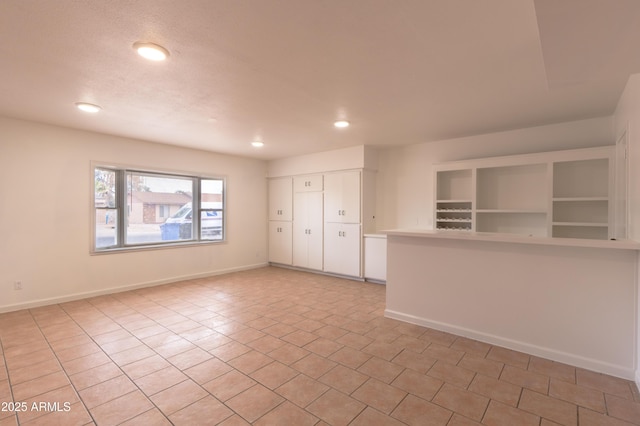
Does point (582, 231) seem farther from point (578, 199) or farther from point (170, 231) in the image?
point (170, 231)

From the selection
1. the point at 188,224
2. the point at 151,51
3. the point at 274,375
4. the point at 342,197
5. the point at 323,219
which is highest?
the point at 151,51

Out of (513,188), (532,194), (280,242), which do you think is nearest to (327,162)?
(280,242)

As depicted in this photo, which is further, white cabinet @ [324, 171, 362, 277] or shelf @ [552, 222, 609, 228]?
white cabinet @ [324, 171, 362, 277]

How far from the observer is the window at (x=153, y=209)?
479 centimetres

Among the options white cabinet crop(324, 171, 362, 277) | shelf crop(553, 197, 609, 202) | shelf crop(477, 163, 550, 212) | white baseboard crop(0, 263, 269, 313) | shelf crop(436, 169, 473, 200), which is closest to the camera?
shelf crop(553, 197, 609, 202)

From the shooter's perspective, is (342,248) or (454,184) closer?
(454,184)

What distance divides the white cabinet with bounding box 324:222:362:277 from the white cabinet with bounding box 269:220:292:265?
1068 mm

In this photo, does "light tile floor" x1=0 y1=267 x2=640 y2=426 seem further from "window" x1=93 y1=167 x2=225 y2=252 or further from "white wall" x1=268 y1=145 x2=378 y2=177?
"white wall" x1=268 y1=145 x2=378 y2=177

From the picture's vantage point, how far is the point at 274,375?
240cm

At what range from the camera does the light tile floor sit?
1945 mm

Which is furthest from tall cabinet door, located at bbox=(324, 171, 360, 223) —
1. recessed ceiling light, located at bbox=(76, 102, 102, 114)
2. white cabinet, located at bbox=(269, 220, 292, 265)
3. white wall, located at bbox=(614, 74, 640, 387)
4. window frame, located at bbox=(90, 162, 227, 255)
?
recessed ceiling light, located at bbox=(76, 102, 102, 114)

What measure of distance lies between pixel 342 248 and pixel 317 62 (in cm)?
396

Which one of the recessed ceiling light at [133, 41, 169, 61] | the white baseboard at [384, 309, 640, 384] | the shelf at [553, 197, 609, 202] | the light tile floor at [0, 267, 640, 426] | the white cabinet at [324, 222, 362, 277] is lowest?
the light tile floor at [0, 267, 640, 426]

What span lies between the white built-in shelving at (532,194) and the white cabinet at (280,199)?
10.4ft
